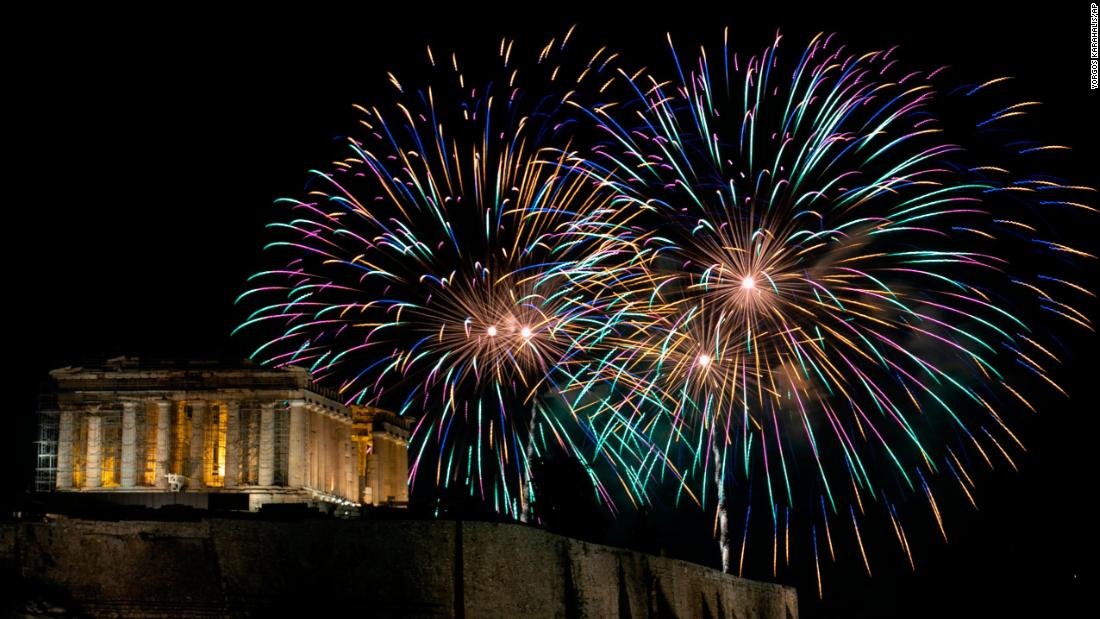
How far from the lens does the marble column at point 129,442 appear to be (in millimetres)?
63906

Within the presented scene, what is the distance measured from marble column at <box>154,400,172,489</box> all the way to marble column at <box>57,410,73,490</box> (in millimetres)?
3869

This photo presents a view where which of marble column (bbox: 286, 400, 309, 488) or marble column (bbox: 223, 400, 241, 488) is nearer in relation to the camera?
marble column (bbox: 286, 400, 309, 488)

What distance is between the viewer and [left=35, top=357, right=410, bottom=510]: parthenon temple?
211ft

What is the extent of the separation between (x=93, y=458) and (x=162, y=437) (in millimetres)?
3186

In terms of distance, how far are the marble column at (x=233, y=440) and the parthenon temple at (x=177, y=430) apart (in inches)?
1.8

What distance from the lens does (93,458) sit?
6419cm

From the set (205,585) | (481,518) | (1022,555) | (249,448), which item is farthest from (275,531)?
(1022,555)

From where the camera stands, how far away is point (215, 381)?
64625 millimetres

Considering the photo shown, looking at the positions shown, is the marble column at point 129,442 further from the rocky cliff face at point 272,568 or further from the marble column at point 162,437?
the rocky cliff face at point 272,568

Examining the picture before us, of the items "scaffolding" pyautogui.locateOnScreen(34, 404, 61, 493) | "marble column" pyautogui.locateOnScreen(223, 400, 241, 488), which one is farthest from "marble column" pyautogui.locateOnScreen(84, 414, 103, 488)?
"marble column" pyautogui.locateOnScreen(223, 400, 241, 488)

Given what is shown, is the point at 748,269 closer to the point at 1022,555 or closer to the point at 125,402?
the point at 125,402

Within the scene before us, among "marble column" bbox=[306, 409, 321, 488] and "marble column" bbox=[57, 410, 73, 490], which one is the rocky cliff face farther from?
"marble column" bbox=[57, 410, 73, 490]

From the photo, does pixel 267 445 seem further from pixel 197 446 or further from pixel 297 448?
pixel 197 446

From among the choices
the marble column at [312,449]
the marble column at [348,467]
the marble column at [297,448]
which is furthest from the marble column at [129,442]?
the marble column at [348,467]
